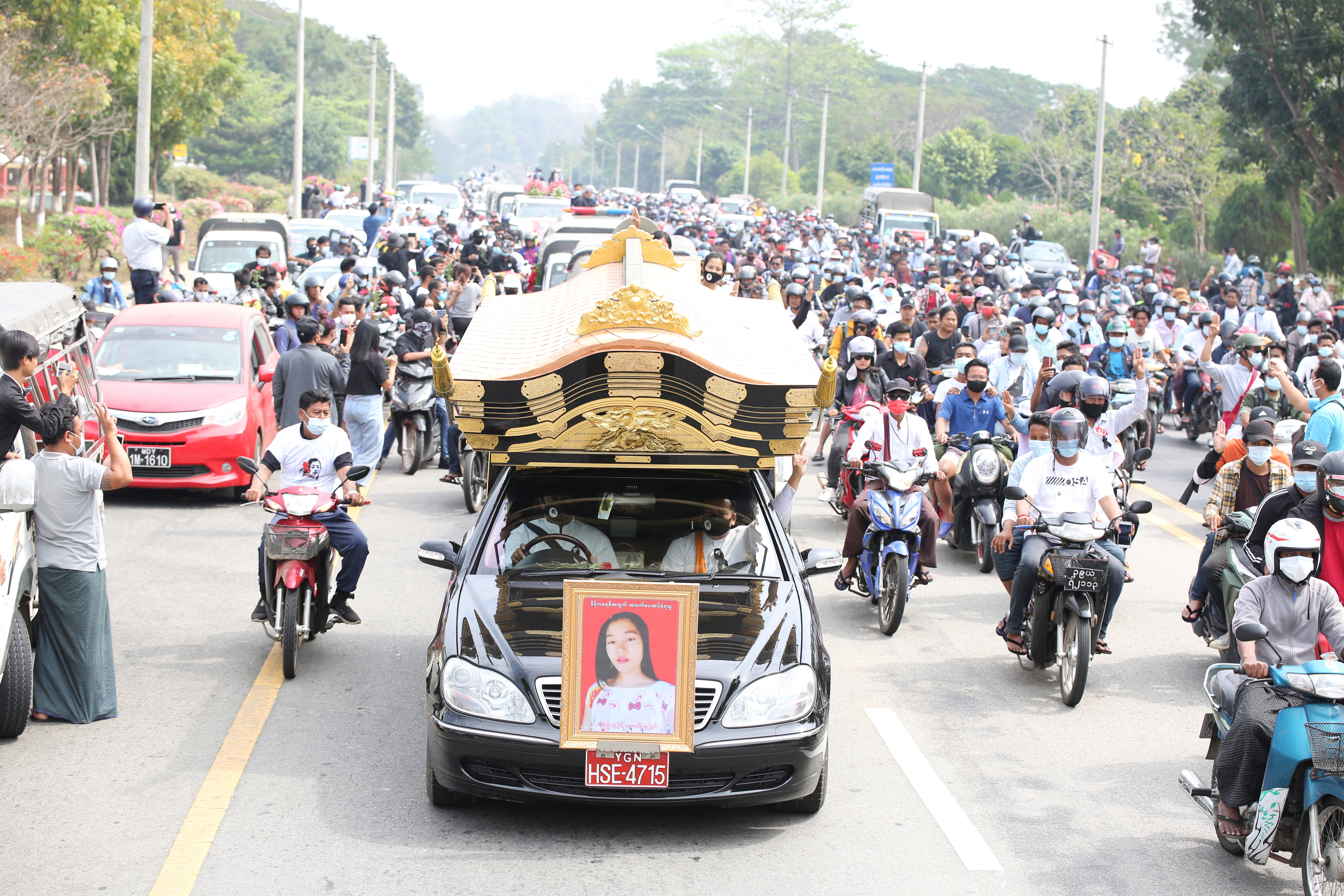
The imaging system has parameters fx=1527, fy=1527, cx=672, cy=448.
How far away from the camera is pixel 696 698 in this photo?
6.54 metres

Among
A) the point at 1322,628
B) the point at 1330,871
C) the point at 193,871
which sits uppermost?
the point at 1322,628

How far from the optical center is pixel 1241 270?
1323 inches

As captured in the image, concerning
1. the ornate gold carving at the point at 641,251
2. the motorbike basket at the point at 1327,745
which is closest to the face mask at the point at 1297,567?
the motorbike basket at the point at 1327,745

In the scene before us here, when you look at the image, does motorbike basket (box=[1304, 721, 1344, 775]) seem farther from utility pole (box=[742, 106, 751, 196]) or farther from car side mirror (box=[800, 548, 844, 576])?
utility pole (box=[742, 106, 751, 196])

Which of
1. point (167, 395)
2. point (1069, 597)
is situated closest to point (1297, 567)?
point (1069, 597)

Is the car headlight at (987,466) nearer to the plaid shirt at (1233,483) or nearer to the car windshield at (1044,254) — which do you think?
the plaid shirt at (1233,483)

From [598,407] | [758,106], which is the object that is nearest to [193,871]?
[598,407]

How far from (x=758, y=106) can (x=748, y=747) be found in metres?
128

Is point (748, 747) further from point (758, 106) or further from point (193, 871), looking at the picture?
point (758, 106)

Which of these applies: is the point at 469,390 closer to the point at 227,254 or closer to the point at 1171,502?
the point at 1171,502

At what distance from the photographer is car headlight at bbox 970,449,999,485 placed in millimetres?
12367

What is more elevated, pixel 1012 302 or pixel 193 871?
pixel 1012 302

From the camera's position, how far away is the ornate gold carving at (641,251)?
10.5 metres

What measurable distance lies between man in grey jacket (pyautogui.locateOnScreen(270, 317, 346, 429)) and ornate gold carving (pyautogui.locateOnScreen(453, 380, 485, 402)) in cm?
586
